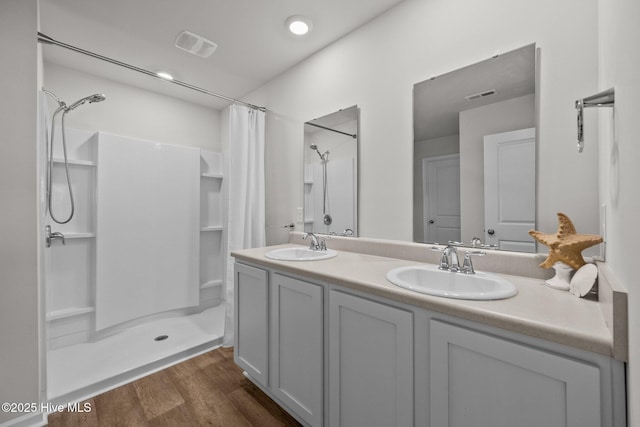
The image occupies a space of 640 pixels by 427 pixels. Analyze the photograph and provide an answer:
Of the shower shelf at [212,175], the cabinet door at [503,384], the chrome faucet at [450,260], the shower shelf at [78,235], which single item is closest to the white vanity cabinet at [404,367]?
the cabinet door at [503,384]

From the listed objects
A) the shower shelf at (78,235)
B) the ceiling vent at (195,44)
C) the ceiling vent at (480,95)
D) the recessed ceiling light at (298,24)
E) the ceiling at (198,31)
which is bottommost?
the shower shelf at (78,235)

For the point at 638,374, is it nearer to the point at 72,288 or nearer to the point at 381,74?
the point at 381,74

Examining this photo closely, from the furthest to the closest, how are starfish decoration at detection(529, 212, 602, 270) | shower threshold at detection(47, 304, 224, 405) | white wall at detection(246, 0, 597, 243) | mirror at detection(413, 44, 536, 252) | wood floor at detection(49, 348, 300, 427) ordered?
shower threshold at detection(47, 304, 224, 405)
wood floor at detection(49, 348, 300, 427)
mirror at detection(413, 44, 536, 252)
white wall at detection(246, 0, 597, 243)
starfish decoration at detection(529, 212, 602, 270)

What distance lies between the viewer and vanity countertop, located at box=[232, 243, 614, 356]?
0.66m

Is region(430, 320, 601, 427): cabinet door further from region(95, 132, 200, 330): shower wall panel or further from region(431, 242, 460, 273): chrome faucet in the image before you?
region(95, 132, 200, 330): shower wall panel

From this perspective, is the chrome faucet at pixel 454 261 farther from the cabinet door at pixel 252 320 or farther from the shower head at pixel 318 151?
the shower head at pixel 318 151

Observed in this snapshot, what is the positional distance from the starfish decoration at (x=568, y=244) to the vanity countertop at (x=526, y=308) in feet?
0.37

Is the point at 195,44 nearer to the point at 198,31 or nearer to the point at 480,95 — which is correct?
the point at 198,31

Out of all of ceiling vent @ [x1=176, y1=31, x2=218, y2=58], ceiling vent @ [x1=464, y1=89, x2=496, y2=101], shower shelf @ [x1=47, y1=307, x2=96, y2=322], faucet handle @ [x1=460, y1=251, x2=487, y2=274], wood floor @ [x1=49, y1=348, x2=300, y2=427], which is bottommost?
wood floor @ [x1=49, y1=348, x2=300, y2=427]

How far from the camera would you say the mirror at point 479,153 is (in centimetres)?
123

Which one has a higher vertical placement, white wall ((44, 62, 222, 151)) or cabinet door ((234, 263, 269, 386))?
white wall ((44, 62, 222, 151))

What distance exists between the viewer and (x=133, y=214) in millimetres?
2551

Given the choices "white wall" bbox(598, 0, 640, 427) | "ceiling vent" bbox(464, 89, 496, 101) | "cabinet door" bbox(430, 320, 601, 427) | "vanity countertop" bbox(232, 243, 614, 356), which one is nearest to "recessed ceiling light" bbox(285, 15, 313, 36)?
"ceiling vent" bbox(464, 89, 496, 101)

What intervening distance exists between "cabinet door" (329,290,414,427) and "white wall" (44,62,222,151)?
278cm
